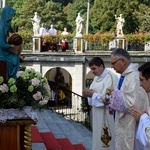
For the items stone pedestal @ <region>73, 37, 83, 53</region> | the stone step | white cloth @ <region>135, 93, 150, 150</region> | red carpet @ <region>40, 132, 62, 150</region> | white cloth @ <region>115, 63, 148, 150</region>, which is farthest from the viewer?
stone pedestal @ <region>73, 37, 83, 53</region>

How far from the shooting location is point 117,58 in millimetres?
4496

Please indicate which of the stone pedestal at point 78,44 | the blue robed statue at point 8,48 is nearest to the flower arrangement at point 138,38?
the stone pedestal at point 78,44

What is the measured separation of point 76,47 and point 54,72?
380 cm

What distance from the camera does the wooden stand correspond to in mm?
4648

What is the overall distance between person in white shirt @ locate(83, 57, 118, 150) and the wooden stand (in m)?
1.37

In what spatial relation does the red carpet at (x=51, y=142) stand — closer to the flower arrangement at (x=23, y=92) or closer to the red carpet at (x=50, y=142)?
the red carpet at (x=50, y=142)

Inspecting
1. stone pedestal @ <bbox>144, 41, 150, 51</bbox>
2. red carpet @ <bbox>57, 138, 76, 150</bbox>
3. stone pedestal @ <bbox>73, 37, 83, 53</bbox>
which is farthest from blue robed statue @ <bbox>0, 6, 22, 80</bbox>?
stone pedestal @ <bbox>144, 41, 150, 51</bbox>

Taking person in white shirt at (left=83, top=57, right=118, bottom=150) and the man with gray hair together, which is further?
person in white shirt at (left=83, top=57, right=118, bottom=150)

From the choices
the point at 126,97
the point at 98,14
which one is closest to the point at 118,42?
the point at 98,14

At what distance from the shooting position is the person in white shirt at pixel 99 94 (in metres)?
5.68

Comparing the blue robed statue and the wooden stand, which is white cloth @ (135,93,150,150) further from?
the blue robed statue

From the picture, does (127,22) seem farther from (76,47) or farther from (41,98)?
(41,98)

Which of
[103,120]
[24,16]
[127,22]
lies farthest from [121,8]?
[103,120]

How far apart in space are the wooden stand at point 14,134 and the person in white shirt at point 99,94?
1.37 metres
